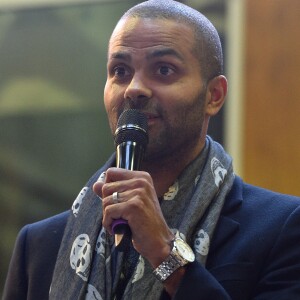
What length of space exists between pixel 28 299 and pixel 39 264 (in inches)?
3.8

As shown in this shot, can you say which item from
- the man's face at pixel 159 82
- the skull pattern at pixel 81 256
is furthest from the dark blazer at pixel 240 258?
the man's face at pixel 159 82

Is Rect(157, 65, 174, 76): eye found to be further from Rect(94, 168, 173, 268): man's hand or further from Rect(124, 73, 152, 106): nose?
Rect(94, 168, 173, 268): man's hand

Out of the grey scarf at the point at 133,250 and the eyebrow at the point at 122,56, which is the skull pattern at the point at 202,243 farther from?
the eyebrow at the point at 122,56

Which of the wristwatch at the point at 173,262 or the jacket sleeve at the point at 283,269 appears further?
the jacket sleeve at the point at 283,269

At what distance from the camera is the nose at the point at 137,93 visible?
194 centimetres

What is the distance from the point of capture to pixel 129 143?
68.9 inches

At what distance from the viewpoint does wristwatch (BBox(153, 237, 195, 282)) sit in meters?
1.69

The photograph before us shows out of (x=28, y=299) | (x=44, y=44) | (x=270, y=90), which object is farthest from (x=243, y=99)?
(x=28, y=299)

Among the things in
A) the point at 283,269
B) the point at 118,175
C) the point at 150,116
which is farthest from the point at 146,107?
the point at 283,269

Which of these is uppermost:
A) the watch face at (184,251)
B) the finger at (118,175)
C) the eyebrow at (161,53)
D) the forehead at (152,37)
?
the forehead at (152,37)

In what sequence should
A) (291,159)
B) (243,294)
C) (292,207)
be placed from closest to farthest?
1. (243,294)
2. (292,207)
3. (291,159)

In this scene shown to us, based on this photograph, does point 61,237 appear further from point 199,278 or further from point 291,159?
point 291,159

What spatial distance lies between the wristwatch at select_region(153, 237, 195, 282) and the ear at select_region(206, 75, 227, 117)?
56 centimetres

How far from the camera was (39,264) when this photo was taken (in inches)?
83.7
